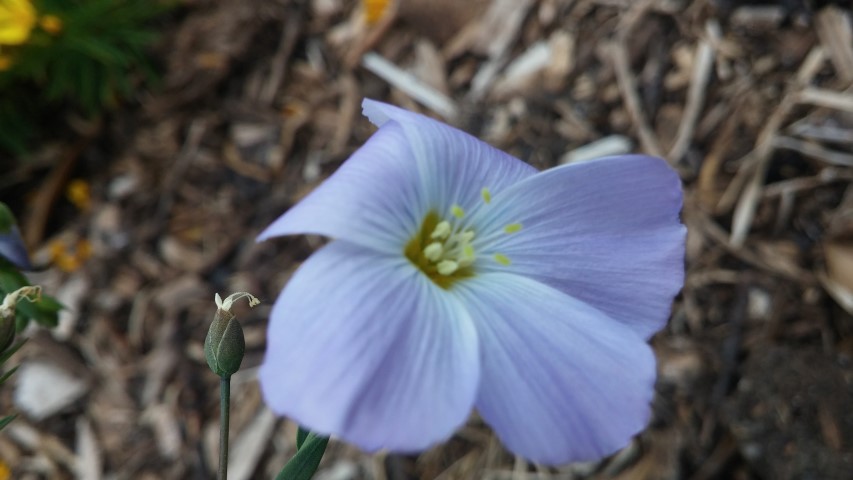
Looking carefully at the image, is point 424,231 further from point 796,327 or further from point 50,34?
point 50,34

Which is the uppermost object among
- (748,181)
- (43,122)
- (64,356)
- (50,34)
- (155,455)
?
(50,34)

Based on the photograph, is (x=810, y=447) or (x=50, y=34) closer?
(x=810, y=447)

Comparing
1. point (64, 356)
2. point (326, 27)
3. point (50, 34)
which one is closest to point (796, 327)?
point (326, 27)

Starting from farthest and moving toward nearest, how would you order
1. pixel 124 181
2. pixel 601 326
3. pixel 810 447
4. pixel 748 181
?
pixel 124 181 → pixel 748 181 → pixel 810 447 → pixel 601 326

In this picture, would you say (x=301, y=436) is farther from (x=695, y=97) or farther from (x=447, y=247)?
(x=695, y=97)

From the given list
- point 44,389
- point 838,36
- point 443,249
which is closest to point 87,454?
point 44,389

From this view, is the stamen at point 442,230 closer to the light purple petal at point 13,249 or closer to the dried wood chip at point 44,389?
the light purple petal at point 13,249

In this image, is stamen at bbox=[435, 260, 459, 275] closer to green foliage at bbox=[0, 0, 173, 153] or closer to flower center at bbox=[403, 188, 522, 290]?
flower center at bbox=[403, 188, 522, 290]
